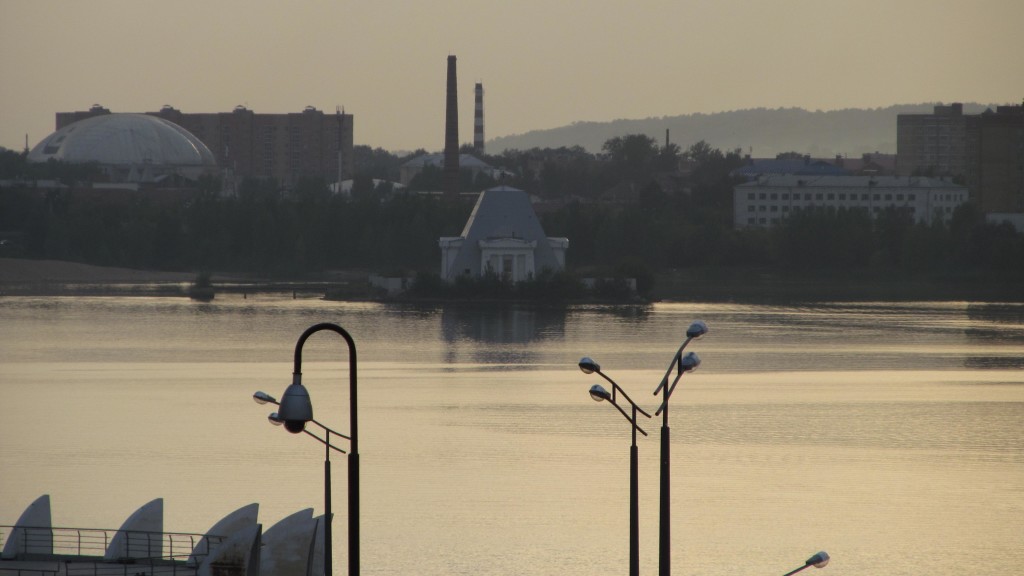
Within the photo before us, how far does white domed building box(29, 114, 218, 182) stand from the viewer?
107000 mm

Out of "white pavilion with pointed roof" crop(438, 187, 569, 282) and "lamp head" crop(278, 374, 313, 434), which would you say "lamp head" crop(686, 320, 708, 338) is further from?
"white pavilion with pointed roof" crop(438, 187, 569, 282)

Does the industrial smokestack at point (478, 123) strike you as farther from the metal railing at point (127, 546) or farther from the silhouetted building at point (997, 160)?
the metal railing at point (127, 546)

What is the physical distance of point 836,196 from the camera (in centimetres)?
8331

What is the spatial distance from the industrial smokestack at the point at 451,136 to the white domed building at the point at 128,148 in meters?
34.2

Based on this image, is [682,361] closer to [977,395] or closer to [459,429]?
[459,429]

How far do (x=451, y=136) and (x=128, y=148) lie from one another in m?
41.3

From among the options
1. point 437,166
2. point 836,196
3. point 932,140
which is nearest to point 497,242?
point 836,196

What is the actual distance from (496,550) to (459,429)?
8108mm

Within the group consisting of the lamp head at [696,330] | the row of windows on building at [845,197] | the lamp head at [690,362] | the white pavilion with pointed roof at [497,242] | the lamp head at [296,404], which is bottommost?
the lamp head at [296,404]

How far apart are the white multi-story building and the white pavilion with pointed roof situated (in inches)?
1035

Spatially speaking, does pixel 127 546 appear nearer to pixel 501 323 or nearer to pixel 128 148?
pixel 501 323

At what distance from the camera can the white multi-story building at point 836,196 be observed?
270 ft

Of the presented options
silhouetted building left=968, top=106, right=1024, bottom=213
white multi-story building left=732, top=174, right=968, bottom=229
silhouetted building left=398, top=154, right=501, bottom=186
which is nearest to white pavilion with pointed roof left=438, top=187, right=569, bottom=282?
white multi-story building left=732, top=174, right=968, bottom=229

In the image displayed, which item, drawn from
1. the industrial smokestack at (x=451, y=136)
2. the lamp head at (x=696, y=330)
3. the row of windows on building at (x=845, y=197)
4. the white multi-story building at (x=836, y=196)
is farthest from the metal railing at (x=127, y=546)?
the row of windows on building at (x=845, y=197)
